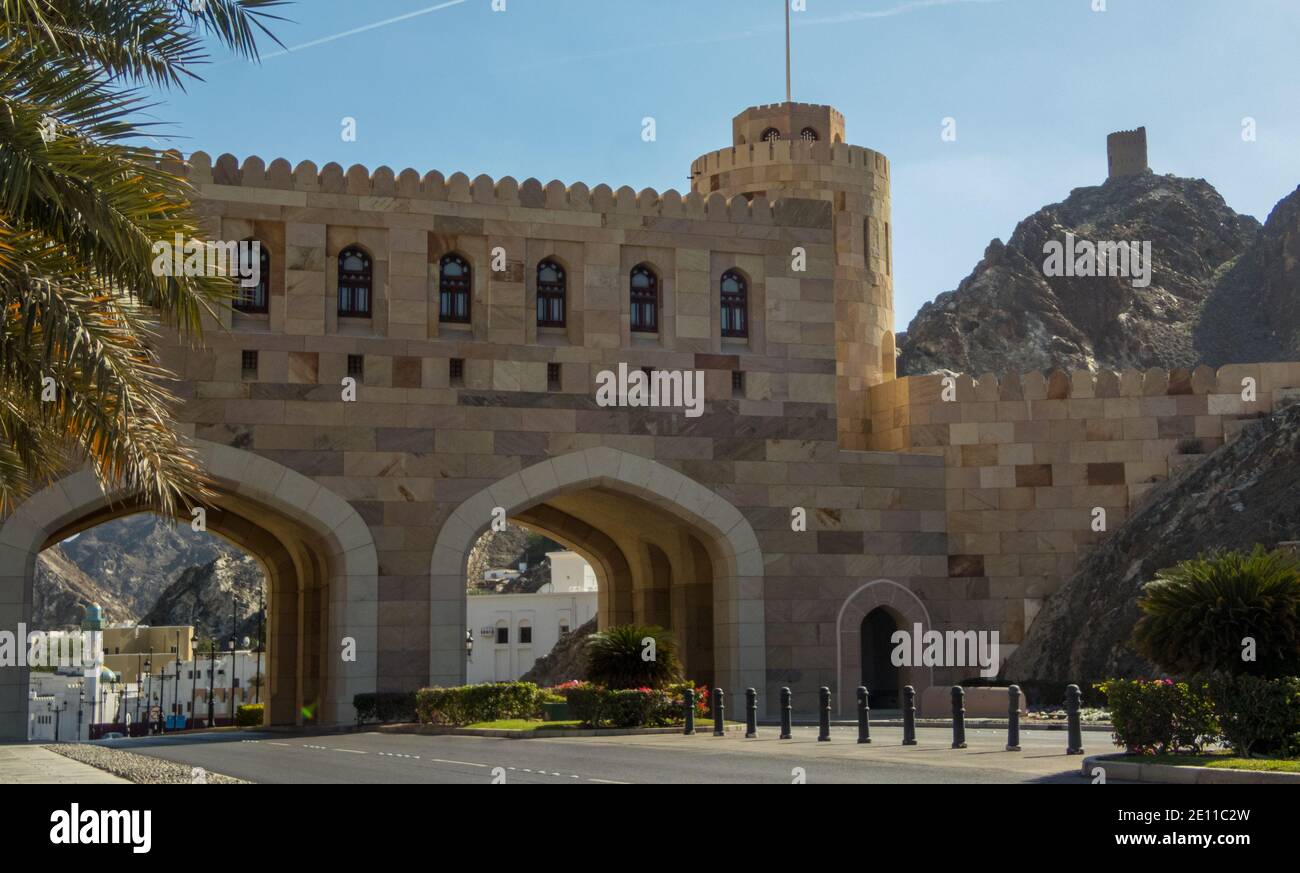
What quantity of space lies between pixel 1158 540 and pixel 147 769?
23422 mm

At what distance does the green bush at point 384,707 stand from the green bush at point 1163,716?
17851mm

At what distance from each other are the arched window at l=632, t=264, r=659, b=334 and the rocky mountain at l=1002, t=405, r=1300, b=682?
436 inches

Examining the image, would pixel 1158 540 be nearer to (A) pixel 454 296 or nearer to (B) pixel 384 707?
(A) pixel 454 296

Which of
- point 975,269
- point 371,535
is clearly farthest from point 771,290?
point 975,269

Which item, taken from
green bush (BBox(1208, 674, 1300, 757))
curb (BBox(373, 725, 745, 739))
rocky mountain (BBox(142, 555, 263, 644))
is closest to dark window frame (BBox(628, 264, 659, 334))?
curb (BBox(373, 725, 745, 739))

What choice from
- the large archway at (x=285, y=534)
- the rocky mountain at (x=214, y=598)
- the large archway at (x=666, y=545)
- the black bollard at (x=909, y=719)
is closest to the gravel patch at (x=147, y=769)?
the large archway at (x=285, y=534)

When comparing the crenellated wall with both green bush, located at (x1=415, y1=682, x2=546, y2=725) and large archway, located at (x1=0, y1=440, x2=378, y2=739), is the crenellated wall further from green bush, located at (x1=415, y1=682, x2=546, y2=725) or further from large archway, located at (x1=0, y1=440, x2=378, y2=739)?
large archway, located at (x1=0, y1=440, x2=378, y2=739)

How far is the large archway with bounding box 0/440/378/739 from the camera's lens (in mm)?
31203

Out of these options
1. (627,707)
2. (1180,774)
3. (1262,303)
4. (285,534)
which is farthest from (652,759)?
(1262,303)

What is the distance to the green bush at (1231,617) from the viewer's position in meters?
16.9

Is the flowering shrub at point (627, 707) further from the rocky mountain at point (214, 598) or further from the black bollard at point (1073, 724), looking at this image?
the rocky mountain at point (214, 598)
